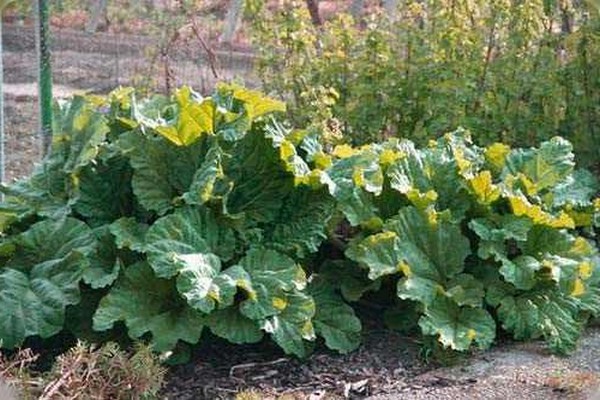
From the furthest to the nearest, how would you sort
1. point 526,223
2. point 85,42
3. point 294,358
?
1. point 85,42
2. point 526,223
3. point 294,358

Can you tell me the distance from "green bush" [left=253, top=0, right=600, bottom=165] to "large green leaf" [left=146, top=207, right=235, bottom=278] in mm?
1755

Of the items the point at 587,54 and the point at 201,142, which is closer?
the point at 201,142

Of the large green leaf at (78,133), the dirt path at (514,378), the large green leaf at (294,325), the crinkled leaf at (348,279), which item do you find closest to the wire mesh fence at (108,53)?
the large green leaf at (78,133)

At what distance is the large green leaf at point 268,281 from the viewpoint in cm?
499

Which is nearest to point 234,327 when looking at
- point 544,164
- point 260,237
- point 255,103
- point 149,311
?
point 149,311

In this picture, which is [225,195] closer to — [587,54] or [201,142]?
[201,142]

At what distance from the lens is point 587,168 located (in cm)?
721

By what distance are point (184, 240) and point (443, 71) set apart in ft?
8.15

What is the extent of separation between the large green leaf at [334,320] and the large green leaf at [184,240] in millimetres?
480

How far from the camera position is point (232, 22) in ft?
37.1

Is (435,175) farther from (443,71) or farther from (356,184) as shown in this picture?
(443,71)

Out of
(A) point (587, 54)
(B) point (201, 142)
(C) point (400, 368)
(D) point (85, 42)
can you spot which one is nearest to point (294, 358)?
(C) point (400, 368)

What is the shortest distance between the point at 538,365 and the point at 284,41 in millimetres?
2721

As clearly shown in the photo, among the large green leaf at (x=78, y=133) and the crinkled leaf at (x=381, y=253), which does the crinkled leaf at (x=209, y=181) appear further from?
the crinkled leaf at (x=381, y=253)
